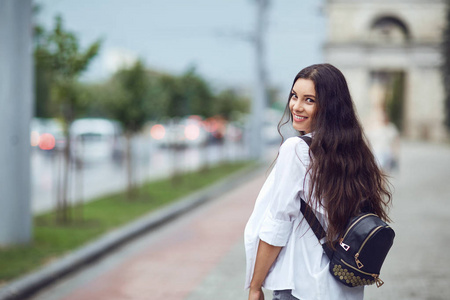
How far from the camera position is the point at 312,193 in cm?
239

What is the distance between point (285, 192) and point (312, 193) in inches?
4.1

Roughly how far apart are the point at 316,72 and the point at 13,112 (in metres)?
5.59

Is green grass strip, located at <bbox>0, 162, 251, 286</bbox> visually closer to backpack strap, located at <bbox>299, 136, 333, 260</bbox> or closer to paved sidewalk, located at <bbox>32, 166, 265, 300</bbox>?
paved sidewalk, located at <bbox>32, 166, 265, 300</bbox>

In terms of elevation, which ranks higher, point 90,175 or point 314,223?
point 314,223

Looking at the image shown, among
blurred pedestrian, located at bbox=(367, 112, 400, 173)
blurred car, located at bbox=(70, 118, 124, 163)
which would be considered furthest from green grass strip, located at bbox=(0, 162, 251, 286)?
blurred car, located at bbox=(70, 118, 124, 163)

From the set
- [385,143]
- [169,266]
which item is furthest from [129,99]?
[169,266]

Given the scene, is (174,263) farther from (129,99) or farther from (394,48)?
(394,48)

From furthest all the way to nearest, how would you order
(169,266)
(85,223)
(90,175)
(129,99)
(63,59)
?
(90,175) < (129,99) < (85,223) < (63,59) < (169,266)

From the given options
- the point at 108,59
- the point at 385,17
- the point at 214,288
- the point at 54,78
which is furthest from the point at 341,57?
the point at 108,59

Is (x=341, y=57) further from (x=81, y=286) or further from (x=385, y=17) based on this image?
(x=81, y=286)

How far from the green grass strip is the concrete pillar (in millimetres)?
388

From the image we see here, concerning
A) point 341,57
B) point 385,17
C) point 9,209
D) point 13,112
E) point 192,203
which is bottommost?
point 192,203

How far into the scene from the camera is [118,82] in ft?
41.5

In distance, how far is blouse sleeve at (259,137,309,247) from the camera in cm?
238
